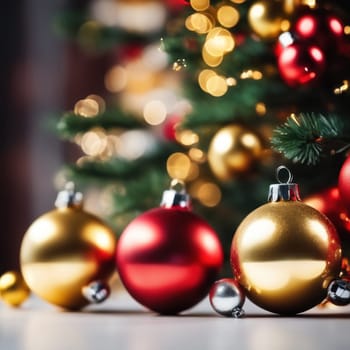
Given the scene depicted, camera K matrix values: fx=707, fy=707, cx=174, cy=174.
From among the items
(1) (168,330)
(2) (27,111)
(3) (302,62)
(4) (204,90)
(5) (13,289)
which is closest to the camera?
(1) (168,330)

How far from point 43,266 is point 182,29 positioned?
1.16ft

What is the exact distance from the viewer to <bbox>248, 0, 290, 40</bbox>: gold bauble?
2.62ft

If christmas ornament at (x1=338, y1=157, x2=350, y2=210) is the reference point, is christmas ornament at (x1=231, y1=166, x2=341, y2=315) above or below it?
below

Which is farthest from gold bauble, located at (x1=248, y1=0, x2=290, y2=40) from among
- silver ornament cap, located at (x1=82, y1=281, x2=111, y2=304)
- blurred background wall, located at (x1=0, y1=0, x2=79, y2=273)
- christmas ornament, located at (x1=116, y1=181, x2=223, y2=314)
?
blurred background wall, located at (x1=0, y1=0, x2=79, y2=273)

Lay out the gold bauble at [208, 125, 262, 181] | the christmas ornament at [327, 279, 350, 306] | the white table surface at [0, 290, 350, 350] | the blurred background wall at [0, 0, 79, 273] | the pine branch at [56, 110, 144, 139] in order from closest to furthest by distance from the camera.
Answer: the white table surface at [0, 290, 350, 350]
the christmas ornament at [327, 279, 350, 306]
the gold bauble at [208, 125, 262, 181]
the pine branch at [56, 110, 144, 139]
the blurred background wall at [0, 0, 79, 273]

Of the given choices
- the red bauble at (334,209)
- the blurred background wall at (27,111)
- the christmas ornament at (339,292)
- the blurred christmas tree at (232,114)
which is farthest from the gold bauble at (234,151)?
the blurred background wall at (27,111)

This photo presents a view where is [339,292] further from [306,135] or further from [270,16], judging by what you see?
[270,16]

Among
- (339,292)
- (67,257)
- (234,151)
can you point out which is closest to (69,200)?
(67,257)

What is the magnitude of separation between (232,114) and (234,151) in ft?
0.22

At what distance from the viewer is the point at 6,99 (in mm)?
1863

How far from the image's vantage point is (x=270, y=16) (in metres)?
0.80

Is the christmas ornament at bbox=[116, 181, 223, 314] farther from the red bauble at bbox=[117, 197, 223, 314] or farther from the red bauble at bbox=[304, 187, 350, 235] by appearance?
the red bauble at bbox=[304, 187, 350, 235]

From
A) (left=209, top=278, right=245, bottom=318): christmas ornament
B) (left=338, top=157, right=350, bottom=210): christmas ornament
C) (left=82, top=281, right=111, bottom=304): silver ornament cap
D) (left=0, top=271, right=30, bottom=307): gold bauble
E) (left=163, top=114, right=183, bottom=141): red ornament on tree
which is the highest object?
(left=163, top=114, right=183, bottom=141): red ornament on tree

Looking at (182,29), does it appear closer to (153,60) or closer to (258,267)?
(258,267)
